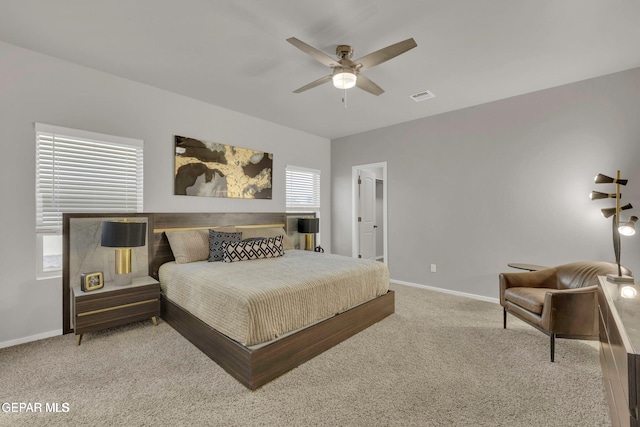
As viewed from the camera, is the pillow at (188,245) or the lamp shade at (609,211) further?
the pillow at (188,245)

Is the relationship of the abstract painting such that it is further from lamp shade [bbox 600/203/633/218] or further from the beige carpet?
lamp shade [bbox 600/203/633/218]

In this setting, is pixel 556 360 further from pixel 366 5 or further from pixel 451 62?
pixel 366 5

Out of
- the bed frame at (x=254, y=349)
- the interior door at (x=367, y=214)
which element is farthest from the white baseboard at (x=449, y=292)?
the bed frame at (x=254, y=349)

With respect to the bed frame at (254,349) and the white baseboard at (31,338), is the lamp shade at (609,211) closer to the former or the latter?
the bed frame at (254,349)

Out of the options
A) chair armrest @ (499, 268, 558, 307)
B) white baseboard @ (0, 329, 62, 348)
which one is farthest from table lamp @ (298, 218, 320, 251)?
white baseboard @ (0, 329, 62, 348)

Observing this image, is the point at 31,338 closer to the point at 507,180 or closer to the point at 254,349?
the point at 254,349

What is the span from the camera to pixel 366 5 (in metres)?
2.03

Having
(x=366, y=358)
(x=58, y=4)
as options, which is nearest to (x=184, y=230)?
(x=58, y=4)

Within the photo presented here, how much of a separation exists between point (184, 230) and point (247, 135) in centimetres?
179

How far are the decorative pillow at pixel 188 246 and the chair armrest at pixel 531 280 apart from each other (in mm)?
3502

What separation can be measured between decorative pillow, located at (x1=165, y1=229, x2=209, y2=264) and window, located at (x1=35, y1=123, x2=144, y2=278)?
55 cm

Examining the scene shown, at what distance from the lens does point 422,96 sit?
12.2ft

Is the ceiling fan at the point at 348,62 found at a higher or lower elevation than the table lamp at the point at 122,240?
higher

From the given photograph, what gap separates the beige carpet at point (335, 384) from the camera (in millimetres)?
1711
